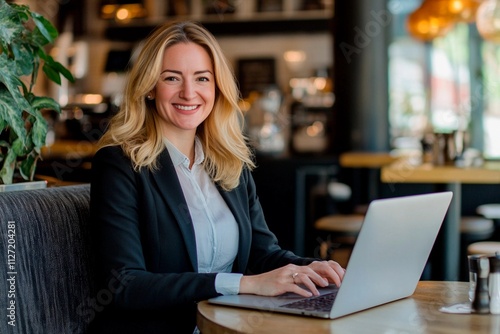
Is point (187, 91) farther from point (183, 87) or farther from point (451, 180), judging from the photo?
point (451, 180)

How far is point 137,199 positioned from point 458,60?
9052mm

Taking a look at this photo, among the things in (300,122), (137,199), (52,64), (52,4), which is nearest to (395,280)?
(137,199)

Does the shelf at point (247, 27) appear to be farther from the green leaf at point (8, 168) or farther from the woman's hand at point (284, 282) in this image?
the woman's hand at point (284, 282)

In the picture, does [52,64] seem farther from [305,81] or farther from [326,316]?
[305,81]

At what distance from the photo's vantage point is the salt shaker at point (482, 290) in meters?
1.65

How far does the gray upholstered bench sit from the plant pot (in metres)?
0.14

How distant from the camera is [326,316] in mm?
1555

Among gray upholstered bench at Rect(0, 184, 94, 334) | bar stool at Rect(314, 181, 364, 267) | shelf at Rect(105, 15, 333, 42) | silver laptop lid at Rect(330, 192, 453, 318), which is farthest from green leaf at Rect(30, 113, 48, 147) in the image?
shelf at Rect(105, 15, 333, 42)

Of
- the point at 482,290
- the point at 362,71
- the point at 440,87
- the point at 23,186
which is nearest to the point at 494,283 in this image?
the point at 482,290

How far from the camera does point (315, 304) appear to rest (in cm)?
165

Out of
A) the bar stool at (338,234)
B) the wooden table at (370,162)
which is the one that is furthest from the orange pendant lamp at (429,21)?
the bar stool at (338,234)

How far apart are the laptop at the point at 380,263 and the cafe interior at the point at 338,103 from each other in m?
1.03

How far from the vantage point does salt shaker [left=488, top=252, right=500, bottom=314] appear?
5.39 ft

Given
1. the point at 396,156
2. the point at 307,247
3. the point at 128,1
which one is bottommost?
the point at 307,247
